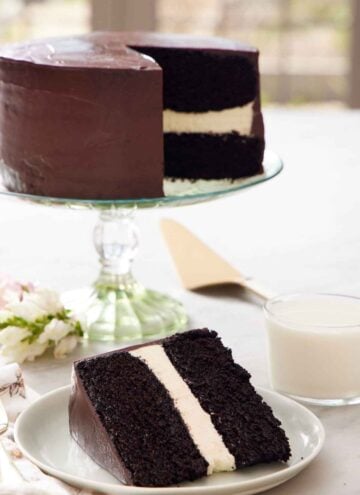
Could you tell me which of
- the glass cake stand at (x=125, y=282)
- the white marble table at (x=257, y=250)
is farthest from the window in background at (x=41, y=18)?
the glass cake stand at (x=125, y=282)

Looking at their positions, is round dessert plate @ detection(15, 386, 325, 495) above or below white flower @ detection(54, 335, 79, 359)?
above

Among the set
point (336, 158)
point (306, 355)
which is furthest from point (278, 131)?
point (306, 355)

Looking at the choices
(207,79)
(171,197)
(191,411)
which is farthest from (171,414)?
(207,79)

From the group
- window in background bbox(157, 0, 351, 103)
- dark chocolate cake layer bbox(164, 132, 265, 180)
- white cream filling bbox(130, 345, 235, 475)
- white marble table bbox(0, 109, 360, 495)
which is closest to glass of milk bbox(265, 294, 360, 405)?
white marble table bbox(0, 109, 360, 495)

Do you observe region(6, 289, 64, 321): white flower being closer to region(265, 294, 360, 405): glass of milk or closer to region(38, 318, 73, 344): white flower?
region(38, 318, 73, 344): white flower

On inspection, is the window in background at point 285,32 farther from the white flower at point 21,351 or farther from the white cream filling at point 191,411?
the white cream filling at point 191,411
